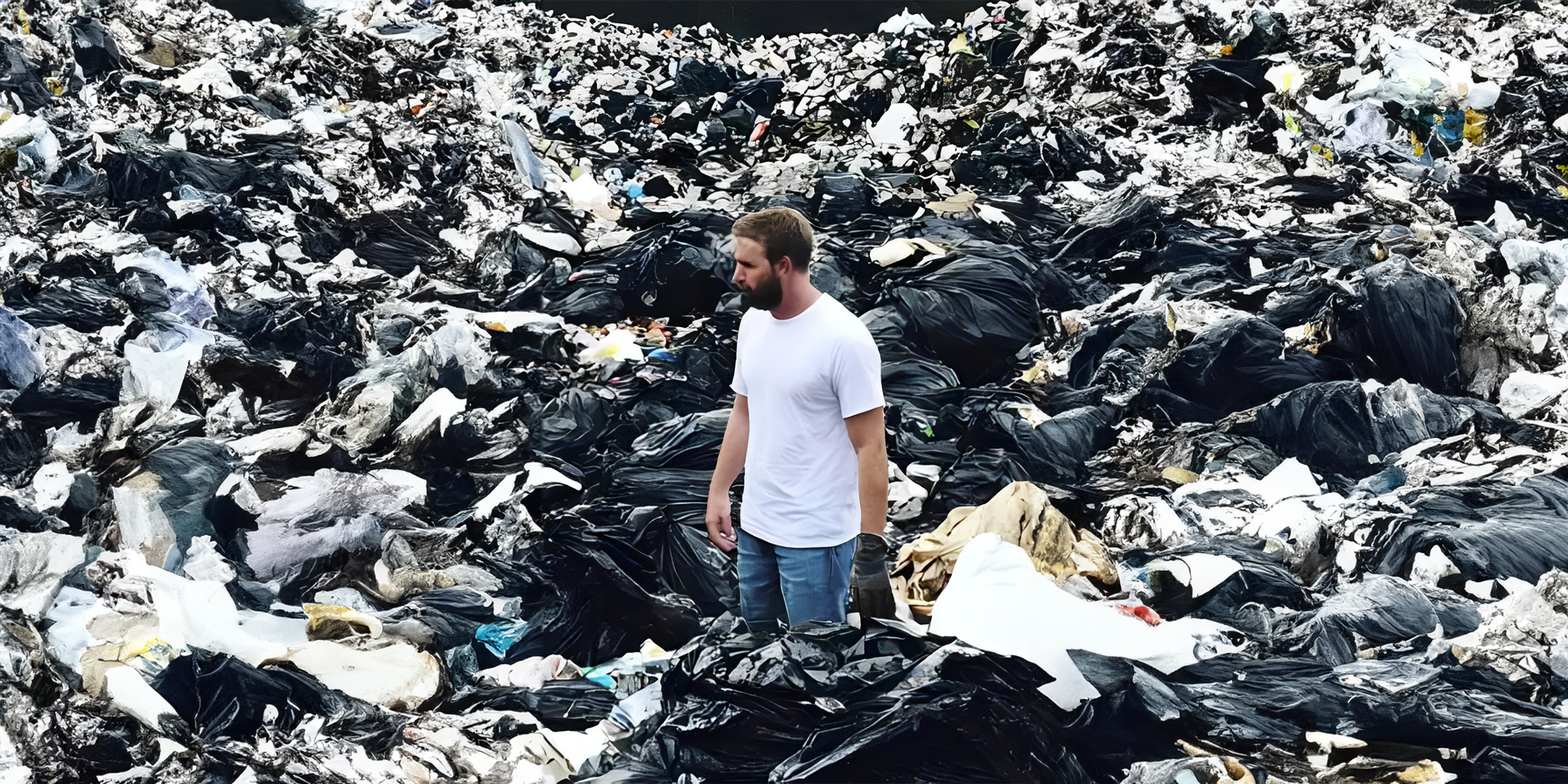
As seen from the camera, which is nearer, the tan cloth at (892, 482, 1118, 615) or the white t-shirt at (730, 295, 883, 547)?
the white t-shirt at (730, 295, 883, 547)

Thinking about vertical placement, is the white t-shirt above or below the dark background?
below

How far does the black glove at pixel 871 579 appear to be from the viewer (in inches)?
94.7

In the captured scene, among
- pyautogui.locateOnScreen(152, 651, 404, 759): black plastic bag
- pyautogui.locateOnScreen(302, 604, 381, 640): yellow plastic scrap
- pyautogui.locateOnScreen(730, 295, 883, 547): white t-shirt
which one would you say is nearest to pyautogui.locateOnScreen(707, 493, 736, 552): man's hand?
pyautogui.locateOnScreen(730, 295, 883, 547): white t-shirt

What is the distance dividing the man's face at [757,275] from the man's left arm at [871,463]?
0.31 meters

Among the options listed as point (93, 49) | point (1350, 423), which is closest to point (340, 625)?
point (1350, 423)

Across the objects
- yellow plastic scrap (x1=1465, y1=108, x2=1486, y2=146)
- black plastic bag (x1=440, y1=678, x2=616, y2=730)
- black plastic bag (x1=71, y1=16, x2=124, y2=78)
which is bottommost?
black plastic bag (x1=440, y1=678, x2=616, y2=730)

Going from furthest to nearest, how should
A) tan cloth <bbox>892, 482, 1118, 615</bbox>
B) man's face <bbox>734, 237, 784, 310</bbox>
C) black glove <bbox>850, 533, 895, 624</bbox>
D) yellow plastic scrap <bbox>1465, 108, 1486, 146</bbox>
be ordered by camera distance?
yellow plastic scrap <bbox>1465, 108, 1486, 146</bbox> → tan cloth <bbox>892, 482, 1118, 615</bbox> → black glove <bbox>850, 533, 895, 624</bbox> → man's face <bbox>734, 237, 784, 310</bbox>

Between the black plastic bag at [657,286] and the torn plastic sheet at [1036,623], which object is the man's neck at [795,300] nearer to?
the torn plastic sheet at [1036,623]

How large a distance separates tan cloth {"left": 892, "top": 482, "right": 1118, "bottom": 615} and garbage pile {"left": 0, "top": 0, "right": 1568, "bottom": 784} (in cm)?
1

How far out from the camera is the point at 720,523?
2.66 m

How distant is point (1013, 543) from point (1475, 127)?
521 centimetres

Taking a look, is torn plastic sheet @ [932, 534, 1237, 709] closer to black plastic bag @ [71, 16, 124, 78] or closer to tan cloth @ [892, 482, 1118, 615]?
tan cloth @ [892, 482, 1118, 615]

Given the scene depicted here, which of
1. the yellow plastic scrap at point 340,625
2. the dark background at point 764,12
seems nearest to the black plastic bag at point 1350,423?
the yellow plastic scrap at point 340,625

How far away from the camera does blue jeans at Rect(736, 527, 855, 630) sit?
246 cm
